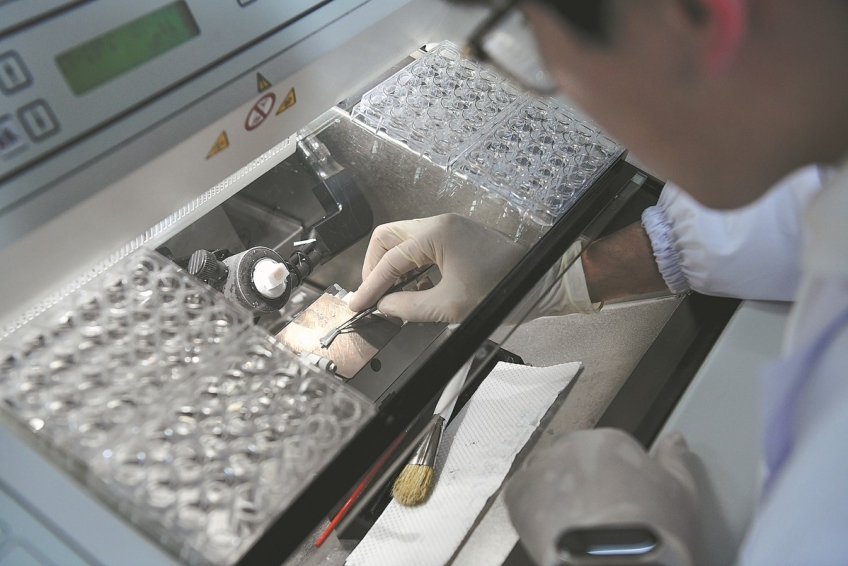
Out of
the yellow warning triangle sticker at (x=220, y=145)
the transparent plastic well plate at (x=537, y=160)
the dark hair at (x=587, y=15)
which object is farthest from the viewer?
the transparent plastic well plate at (x=537, y=160)

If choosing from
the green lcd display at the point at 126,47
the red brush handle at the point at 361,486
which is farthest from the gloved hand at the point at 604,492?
the green lcd display at the point at 126,47

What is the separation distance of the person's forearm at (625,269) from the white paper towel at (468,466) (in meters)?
0.26

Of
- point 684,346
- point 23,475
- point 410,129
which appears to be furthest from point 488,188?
point 23,475

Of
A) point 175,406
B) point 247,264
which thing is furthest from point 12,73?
point 247,264

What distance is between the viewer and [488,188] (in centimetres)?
114

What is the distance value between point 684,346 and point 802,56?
0.70 metres

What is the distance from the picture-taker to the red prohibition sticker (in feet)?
2.47

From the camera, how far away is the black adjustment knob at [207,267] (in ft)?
3.21

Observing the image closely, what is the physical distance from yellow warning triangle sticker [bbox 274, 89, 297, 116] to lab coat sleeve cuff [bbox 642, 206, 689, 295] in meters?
0.87

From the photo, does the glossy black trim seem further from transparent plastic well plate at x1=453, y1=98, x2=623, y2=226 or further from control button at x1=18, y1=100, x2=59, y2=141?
control button at x1=18, y1=100, x2=59, y2=141

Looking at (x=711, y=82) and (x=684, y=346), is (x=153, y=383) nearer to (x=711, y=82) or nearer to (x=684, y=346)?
(x=711, y=82)

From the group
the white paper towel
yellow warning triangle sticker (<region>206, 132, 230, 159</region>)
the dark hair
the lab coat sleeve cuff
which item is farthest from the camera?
the lab coat sleeve cuff

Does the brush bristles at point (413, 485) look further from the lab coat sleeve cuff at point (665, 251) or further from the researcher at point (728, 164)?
the lab coat sleeve cuff at point (665, 251)

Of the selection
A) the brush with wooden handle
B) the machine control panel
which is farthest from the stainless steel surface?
the machine control panel
